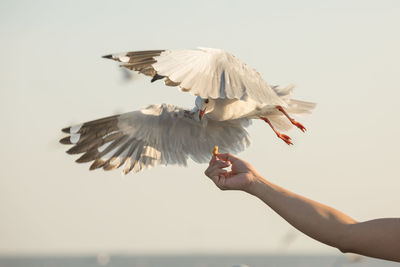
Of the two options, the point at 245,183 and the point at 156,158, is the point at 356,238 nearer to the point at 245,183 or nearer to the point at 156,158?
the point at 245,183

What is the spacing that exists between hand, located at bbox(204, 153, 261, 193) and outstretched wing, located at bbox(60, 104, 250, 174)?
9.03ft

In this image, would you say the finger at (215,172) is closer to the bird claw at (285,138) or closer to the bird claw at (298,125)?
the bird claw at (285,138)

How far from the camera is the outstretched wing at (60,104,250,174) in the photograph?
5.11m

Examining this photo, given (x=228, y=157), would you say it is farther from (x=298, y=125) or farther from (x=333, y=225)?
(x=298, y=125)

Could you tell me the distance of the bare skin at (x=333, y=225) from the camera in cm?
181

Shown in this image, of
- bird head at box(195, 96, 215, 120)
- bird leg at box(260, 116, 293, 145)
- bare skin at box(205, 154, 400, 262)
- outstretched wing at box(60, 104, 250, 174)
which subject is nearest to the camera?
bare skin at box(205, 154, 400, 262)

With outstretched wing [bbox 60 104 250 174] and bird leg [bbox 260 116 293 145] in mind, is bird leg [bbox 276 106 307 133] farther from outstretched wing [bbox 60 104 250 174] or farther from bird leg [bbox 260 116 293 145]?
outstretched wing [bbox 60 104 250 174]

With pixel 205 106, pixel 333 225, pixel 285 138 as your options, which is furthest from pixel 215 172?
pixel 285 138

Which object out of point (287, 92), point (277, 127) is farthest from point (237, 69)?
point (277, 127)

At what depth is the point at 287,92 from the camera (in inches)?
184

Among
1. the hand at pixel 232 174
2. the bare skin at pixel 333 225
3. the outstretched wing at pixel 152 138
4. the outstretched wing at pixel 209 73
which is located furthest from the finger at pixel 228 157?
the outstretched wing at pixel 152 138

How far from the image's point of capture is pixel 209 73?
11.9ft

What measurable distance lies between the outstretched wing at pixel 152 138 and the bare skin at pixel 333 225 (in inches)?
124

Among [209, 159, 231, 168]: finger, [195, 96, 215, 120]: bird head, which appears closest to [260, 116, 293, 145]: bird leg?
[195, 96, 215, 120]: bird head
